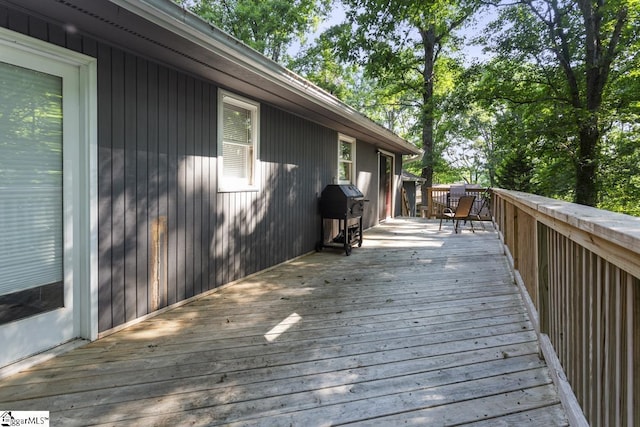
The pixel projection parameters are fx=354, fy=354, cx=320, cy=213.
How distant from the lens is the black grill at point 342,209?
5941mm

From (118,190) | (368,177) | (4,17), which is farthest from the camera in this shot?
(368,177)

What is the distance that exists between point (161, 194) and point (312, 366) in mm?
2043

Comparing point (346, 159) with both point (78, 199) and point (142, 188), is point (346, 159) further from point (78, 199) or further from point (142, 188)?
point (78, 199)

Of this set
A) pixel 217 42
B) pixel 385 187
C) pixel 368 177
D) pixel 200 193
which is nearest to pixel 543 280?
pixel 217 42

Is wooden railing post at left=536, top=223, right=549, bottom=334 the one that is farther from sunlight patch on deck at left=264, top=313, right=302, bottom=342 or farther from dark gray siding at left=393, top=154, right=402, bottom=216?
dark gray siding at left=393, top=154, right=402, bottom=216

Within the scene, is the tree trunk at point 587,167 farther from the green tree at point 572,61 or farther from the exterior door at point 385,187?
the exterior door at point 385,187

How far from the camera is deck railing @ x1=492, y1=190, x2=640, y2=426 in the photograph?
1.02 m

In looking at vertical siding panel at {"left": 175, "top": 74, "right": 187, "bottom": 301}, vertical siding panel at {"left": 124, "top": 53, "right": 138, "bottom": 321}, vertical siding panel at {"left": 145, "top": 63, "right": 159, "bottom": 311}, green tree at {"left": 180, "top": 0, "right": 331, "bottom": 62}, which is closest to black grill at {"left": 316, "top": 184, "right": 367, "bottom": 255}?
vertical siding panel at {"left": 175, "top": 74, "right": 187, "bottom": 301}

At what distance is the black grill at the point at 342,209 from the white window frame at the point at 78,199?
12.8 ft

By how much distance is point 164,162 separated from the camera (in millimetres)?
3236

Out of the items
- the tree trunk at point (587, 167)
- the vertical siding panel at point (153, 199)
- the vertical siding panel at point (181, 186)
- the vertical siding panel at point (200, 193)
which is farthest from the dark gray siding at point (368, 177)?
the vertical siding panel at point (153, 199)

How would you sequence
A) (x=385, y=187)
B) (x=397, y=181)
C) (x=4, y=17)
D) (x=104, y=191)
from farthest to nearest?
1. (x=397, y=181)
2. (x=385, y=187)
3. (x=104, y=191)
4. (x=4, y=17)

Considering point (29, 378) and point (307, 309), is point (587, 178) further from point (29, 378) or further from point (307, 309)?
point (29, 378)

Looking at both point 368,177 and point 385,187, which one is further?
point 385,187
